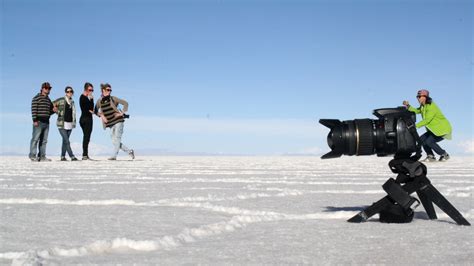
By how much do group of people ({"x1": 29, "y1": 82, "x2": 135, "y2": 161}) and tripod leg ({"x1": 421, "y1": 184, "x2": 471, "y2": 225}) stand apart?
806 cm

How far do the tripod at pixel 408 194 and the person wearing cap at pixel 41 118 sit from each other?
8.62 metres

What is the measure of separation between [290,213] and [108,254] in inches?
40.3

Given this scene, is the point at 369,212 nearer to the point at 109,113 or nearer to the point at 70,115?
the point at 109,113

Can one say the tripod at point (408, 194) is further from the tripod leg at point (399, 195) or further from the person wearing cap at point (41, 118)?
the person wearing cap at point (41, 118)

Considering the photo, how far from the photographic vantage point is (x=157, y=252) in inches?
56.0

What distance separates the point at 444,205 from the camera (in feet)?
6.68

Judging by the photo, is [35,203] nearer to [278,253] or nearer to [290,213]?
→ [290,213]

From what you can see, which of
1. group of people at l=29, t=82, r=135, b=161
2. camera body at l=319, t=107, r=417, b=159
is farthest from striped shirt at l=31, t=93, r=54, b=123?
camera body at l=319, t=107, r=417, b=159

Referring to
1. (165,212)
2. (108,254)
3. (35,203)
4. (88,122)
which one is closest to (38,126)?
(88,122)

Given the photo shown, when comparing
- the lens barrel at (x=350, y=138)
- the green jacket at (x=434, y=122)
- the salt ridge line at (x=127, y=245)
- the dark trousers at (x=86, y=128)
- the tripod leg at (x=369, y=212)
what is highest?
the green jacket at (x=434, y=122)

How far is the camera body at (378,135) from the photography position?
2.08m

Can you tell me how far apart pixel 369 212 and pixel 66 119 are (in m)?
8.79

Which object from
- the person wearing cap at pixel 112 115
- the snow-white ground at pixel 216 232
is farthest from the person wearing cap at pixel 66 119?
the snow-white ground at pixel 216 232

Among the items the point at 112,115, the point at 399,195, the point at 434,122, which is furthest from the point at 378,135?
the point at 112,115
